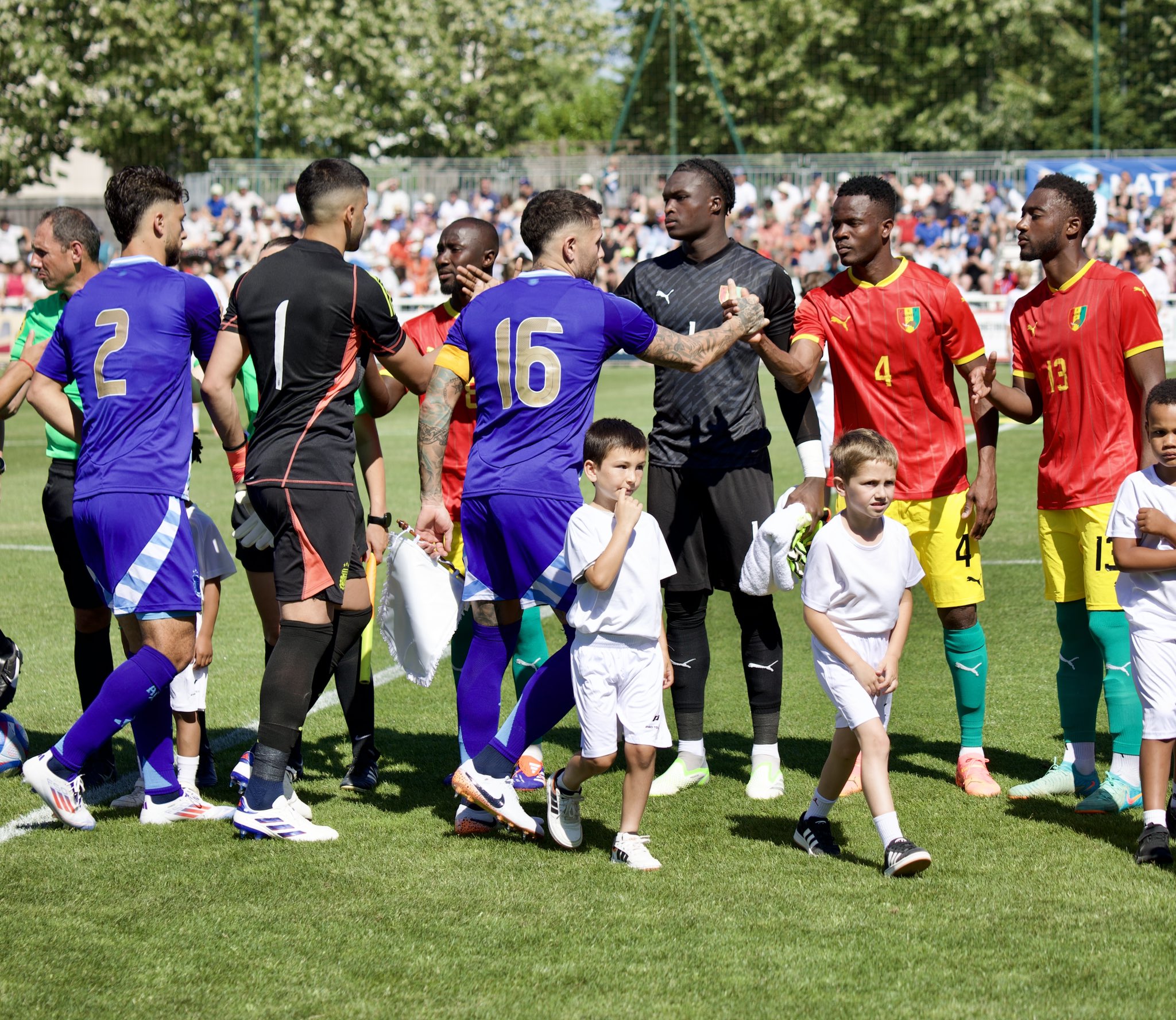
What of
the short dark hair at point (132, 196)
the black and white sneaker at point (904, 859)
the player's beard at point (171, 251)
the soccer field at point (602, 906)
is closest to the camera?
the soccer field at point (602, 906)

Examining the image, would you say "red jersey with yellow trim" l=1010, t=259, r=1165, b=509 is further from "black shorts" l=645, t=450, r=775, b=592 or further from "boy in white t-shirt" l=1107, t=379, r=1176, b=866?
"black shorts" l=645, t=450, r=775, b=592

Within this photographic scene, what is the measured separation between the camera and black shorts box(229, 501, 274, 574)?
5977 mm

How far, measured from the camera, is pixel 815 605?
16.3 ft

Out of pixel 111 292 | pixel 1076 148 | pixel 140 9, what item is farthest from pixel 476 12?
pixel 111 292

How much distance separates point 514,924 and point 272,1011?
86 centimetres

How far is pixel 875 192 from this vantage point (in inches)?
234

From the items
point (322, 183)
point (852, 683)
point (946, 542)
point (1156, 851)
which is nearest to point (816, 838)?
point (852, 683)

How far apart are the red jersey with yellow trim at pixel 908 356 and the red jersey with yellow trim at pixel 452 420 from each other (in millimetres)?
1462

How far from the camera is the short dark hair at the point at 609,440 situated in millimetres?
4953

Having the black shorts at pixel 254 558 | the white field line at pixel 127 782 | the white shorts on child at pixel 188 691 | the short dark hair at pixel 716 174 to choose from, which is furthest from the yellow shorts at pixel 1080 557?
the white shorts on child at pixel 188 691

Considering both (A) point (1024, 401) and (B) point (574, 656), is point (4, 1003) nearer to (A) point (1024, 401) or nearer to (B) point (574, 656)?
(B) point (574, 656)

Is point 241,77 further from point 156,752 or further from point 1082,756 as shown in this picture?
point 1082,756

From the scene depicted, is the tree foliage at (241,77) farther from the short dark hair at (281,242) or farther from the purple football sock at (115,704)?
the purple football sock at (115,704)

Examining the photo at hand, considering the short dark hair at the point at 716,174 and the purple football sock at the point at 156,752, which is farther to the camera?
the short dark hair at the point at 716,174
